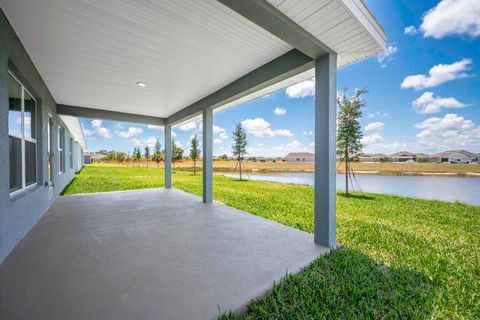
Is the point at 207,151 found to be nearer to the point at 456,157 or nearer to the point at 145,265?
the point at 145,265

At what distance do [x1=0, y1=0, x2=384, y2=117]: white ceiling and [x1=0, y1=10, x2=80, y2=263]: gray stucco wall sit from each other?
0.65 ft

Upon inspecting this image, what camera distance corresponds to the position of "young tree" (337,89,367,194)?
7434 mm

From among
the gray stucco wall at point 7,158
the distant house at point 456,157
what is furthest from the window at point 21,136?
the distant house at point 456,157

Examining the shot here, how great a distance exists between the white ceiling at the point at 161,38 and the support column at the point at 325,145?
323 millimetres

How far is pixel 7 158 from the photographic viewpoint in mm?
2367

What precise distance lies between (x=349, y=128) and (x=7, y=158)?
864 cm

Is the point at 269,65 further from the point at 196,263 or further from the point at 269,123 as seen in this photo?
→ the point at 269,123

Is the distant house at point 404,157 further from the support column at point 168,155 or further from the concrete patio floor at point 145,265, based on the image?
the concrete patio floor at point 145,265

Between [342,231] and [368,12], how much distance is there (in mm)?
3101

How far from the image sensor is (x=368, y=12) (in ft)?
7.09

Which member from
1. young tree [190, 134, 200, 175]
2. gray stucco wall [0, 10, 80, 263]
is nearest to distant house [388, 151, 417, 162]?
young tree [190, 134, 200, 175]

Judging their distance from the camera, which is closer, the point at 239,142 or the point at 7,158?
the point at 7,158

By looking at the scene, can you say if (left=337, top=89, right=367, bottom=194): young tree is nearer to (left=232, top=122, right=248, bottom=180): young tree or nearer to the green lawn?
the green lawn

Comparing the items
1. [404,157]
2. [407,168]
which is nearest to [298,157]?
[404,157]
